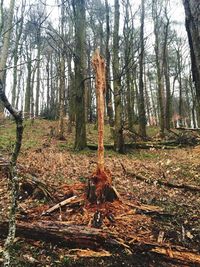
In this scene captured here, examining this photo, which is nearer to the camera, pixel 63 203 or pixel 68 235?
pixel 68 235

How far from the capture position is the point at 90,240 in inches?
156

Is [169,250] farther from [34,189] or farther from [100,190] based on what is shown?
[34,189]

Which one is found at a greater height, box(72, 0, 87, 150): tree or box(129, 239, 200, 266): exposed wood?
box(72, 0, 87, 150): tree

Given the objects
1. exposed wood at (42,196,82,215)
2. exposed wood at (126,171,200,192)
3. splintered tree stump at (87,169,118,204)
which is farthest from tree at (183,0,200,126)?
exposed wood at (126,171,200,192)

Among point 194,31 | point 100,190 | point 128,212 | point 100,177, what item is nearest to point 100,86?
point 100,177

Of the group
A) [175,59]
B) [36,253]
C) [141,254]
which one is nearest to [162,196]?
[141,254]

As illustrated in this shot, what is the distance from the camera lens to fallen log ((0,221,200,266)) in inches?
147

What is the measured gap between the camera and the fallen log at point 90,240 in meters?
3.73

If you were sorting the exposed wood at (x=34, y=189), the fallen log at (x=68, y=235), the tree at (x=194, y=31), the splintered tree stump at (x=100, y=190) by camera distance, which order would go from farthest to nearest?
the exposed wood at (x=34, y=189) → the splintered tree stump at (x=100, y=190) → the fallen log at (x=68, y=235) → the tree at (x=194, y=31)

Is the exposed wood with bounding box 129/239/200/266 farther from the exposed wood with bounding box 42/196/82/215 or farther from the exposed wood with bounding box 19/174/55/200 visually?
the exposed wood with bounding box 19/174/55/200

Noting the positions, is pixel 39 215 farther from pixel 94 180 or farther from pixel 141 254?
pixel 141 254

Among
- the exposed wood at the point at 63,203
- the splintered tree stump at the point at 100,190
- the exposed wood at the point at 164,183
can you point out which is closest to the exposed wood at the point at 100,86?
the splintered tree stump at the point at 100,190

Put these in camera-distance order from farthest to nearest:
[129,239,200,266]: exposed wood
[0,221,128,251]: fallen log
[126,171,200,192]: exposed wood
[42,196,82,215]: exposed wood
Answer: [126,171,200,192]: exposed wood, [42,196,82,215]: exposed wood, [0,221,128,251]: fallen log, [129,239,200,266]: exposed wood

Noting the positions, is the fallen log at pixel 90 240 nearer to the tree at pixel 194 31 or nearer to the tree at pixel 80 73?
the tree at pixel 194 31
